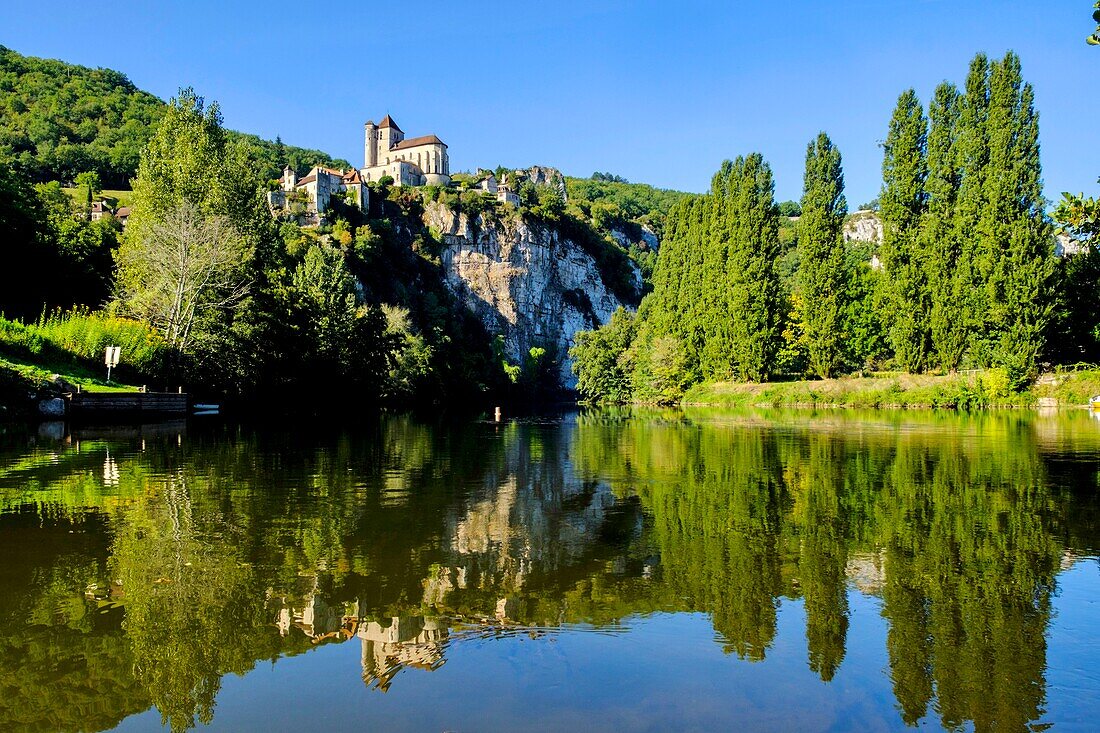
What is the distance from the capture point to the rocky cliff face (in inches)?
5472

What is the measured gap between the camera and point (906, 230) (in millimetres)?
53812

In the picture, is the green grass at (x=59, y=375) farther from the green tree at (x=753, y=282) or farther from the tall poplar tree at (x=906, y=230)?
the tall poplar tree at (x=906, y=230)

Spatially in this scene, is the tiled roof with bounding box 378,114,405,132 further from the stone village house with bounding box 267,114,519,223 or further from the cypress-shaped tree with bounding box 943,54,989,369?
the cypress-shaped tree with bounding box 943,54,989,369

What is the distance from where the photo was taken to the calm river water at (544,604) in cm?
454

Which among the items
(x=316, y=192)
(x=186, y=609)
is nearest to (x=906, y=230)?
(x=186, y=609)

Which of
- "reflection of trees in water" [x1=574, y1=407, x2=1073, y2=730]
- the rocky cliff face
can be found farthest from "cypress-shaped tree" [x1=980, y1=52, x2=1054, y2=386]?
the rocky cliff face

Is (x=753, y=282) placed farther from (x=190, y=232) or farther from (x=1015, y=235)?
(x=190, y=232)

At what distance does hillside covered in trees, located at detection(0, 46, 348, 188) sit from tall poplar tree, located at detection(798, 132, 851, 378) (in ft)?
272

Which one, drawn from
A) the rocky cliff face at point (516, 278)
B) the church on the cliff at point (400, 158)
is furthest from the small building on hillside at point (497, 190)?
the rocky cliff face at point (516, 278)

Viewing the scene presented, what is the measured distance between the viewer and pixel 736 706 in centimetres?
458

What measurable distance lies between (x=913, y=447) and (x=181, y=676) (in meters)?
20.9

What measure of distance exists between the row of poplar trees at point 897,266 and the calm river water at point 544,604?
39.3 metres

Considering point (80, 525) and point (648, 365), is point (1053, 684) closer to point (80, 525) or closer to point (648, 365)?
point (80, 525)

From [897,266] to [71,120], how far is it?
14577 cm
